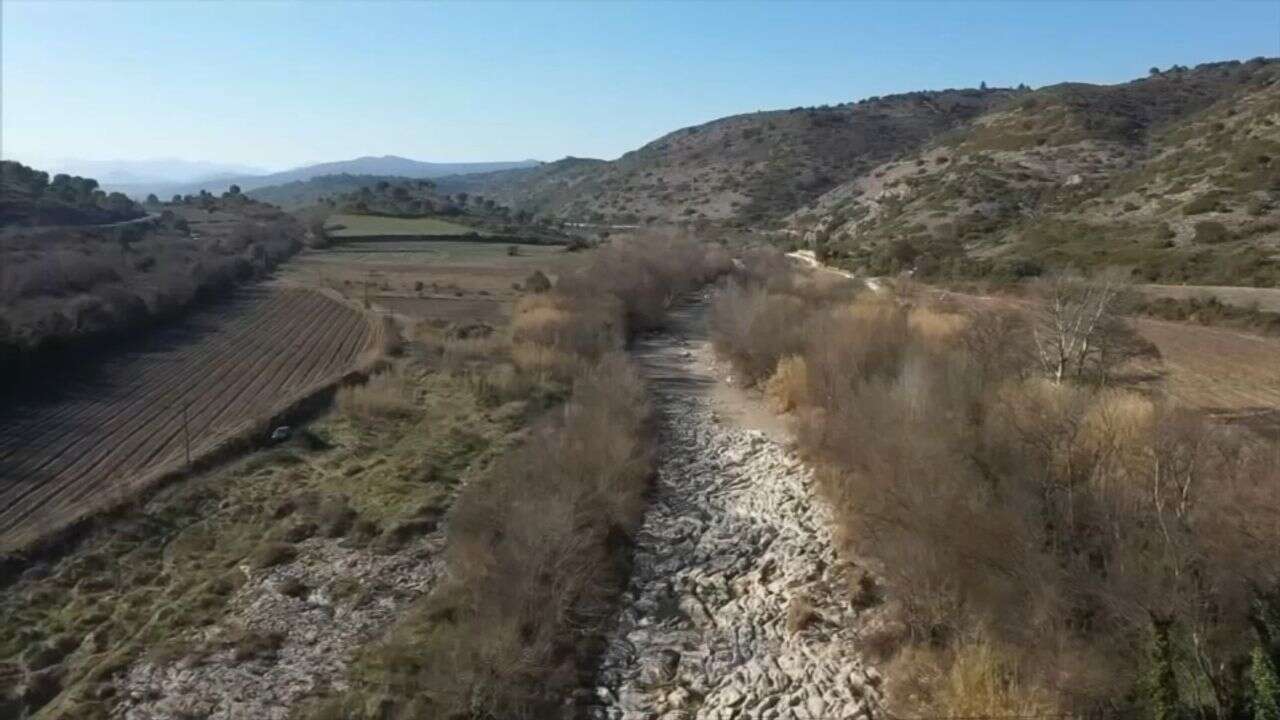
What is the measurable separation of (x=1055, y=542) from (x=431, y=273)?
6260 cm

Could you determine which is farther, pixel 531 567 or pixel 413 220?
pixel 413 220

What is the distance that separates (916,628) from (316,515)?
14.4 m

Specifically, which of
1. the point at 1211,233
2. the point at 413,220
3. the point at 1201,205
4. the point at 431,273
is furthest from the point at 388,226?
the point at 1211,233

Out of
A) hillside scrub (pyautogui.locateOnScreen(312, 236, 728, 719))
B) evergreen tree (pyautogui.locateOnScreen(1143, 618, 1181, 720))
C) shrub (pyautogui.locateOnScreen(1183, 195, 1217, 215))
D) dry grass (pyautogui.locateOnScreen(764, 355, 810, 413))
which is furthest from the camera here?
shrub (pyautogui.locateOnScreen(1183, 195, 1217, 215))

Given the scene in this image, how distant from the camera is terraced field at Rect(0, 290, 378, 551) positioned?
965 inches

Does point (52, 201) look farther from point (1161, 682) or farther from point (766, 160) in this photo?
point (1161, 682)

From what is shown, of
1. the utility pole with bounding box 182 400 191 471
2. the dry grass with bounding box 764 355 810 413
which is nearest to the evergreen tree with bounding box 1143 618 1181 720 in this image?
the dry grass with bounding box 764 355 810 413

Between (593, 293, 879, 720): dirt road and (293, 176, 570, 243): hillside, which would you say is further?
(293, 176, 570, 243): hillside

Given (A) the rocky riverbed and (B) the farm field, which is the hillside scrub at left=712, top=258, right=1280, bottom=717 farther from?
(B) the farm field

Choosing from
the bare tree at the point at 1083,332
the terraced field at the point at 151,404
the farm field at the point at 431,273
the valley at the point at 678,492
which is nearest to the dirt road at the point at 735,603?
the valley at the point at 678,492

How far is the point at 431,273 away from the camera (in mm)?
71812

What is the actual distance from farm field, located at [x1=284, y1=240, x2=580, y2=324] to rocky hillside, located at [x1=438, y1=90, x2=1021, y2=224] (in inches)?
1309

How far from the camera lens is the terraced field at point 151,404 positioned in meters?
24.5

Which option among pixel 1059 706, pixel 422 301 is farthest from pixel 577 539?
pixel 422 301
